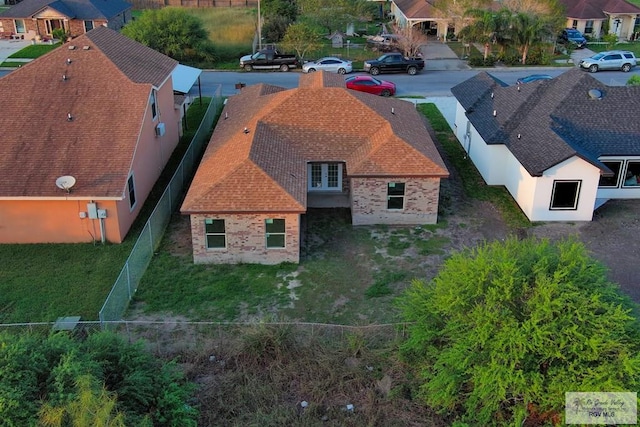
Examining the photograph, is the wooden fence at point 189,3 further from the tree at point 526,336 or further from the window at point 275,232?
the tree at point 526,336

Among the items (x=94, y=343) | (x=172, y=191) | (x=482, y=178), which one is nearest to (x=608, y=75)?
(x=482, y=178)

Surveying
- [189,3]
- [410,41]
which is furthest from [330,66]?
[189,3]

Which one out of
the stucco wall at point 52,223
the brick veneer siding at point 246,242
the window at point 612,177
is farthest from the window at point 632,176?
the stucco wall at point 52,223

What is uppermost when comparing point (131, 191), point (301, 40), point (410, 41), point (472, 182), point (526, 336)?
point (526, 336)

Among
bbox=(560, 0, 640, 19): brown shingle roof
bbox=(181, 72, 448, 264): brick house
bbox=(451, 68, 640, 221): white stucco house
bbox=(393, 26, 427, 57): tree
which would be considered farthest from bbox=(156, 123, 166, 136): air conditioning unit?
bbox=(560, 0, 640, 19): brown shingle roof

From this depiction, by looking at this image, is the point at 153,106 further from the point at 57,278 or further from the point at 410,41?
the point at 410,41

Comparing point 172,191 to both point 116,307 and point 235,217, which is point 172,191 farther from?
point 116,307
